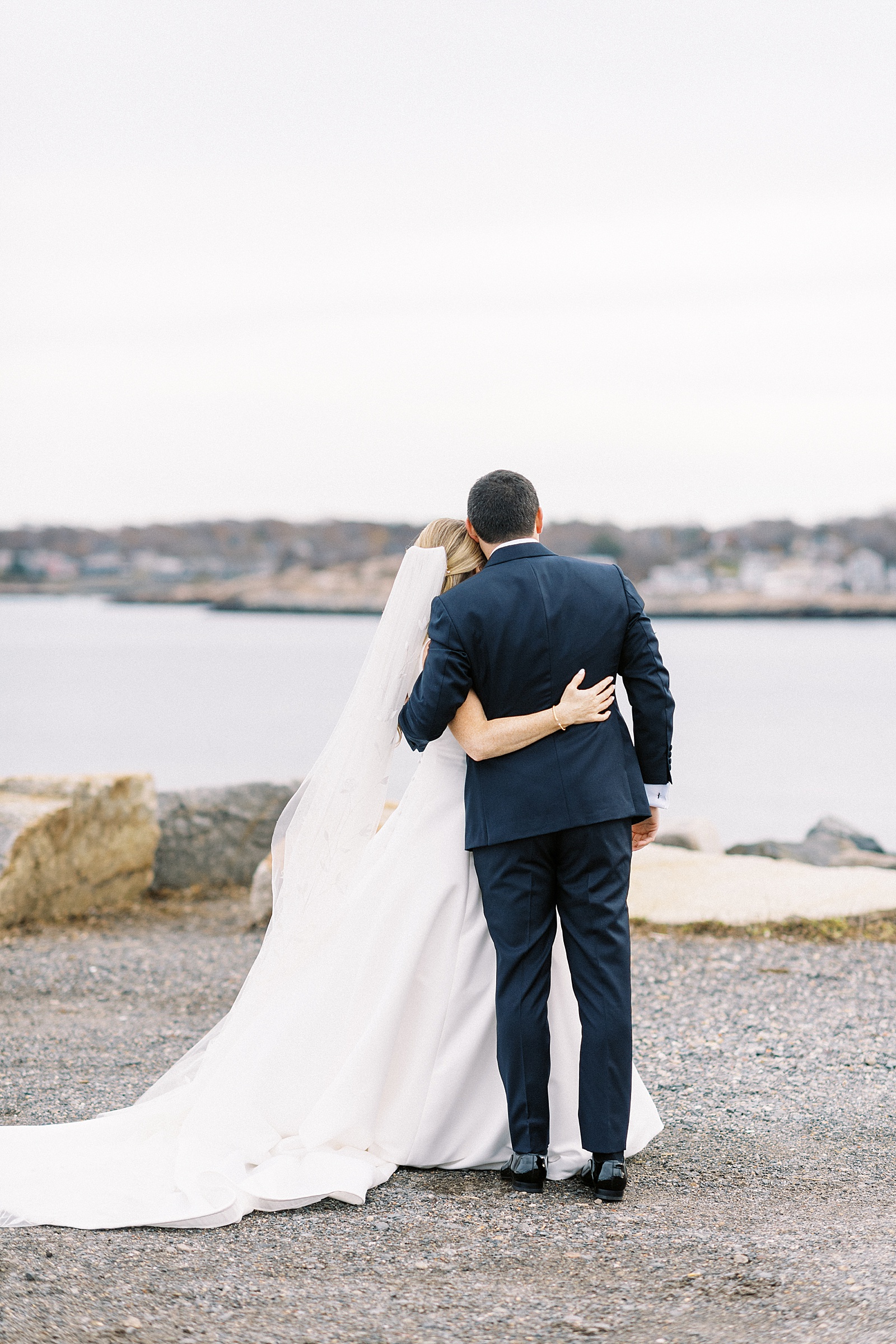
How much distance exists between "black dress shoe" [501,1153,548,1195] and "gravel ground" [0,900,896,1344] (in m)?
0.05

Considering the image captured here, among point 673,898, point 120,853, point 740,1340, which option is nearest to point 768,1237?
point 740,1340

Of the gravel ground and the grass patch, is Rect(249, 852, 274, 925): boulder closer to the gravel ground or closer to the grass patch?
the grass patch

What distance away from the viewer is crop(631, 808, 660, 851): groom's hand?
3648 millimetres

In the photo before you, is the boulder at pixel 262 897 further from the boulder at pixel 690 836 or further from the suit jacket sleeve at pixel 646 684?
the boulder at pixel 690 836

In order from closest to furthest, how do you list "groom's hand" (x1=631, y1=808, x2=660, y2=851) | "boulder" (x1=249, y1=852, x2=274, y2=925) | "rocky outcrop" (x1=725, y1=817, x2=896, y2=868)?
"groom's hand" (x1=631, y1=808, x2=660, y2=851), "boulder" (x1=249, y1=852, x2=274, y2=925), "rocky outcrop" (x1=725, y1=817, x2=896, y2=868)

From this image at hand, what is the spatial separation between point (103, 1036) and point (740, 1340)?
137 inches

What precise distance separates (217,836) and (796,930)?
162 inches

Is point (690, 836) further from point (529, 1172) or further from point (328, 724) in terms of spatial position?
point (328, 724)

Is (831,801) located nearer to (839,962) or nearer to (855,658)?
(839,962)

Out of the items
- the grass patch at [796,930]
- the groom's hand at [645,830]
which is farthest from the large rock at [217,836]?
the groom's hand at [645,830]

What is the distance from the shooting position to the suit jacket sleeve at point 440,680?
3.41m

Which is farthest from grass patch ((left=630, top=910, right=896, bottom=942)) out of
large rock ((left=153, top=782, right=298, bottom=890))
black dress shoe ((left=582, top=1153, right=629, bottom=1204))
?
black dress shoe ((left=582, top=1153, right=629, bottom=1204))

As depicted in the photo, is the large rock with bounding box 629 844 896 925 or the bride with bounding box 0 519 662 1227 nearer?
the bride with bounding box 0 519 662 1227

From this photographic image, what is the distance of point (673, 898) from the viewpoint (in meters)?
8.11
